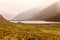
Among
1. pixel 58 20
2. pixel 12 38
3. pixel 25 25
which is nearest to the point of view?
pixel 12 38

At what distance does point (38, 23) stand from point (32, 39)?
2043 centimetres

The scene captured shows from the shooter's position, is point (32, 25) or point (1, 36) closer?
point (1, 36)

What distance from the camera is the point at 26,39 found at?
82.1 ft

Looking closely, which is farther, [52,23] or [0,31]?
[52,23]

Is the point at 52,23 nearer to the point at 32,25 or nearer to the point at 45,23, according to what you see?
the point at 45,23

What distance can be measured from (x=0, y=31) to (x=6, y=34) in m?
1.20

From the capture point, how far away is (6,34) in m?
25.4

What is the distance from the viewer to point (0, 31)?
26328 millimetres

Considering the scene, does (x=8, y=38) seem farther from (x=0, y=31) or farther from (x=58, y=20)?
(x=58, y=20)

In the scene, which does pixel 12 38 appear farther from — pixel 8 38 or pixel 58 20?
pixel 58 20

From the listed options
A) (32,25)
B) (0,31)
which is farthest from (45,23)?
(0,31)

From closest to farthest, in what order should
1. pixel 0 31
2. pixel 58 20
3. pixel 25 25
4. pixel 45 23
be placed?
1. pixel 0 31
2. pixel 25 25
3. pixel 58 20
4. pixel 45 23

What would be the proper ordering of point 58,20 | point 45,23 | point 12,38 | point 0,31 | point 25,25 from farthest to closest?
point 45,23 → point 58,20 → point 25,25 → point 0,31 → point 12,38

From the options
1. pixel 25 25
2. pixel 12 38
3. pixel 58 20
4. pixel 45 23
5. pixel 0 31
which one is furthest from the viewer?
pixel 45 23
